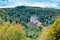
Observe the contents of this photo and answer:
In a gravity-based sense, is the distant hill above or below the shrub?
below

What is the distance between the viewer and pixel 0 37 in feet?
61.9

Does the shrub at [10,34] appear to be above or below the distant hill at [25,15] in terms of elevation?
above

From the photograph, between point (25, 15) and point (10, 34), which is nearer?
point (10, 34)

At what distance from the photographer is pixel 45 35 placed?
55.4 feet

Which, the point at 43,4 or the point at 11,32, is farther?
the point at 43,4

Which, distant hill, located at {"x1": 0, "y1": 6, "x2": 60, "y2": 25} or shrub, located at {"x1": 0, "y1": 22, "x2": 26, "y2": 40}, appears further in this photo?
distant hill, located at {"x1": 0, "y1": 6, "x2": 60, "y2": 25}

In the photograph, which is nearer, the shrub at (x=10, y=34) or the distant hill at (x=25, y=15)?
the shrub at (x=10, y=34)

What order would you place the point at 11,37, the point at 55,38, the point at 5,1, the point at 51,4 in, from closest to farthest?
1. the point at 55,38
2. the point at 11,37
3. the point at 5,1
4. the point at 51,4

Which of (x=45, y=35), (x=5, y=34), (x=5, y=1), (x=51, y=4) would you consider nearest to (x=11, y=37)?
(x=5, y=34)

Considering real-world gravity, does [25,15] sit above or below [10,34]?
below

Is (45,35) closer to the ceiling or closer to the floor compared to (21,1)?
closer to the ceiling

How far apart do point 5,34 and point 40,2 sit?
80.5m

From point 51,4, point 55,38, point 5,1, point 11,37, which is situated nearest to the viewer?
point 55,38

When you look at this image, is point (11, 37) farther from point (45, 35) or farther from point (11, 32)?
point (45, 35)
